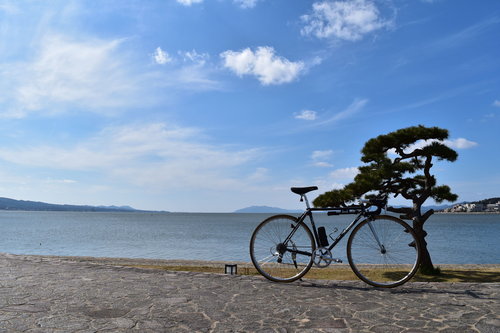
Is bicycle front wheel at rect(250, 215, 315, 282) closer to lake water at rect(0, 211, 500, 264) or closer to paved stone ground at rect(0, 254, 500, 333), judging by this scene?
paved stone ground at rect(0, 254, 500, 333)

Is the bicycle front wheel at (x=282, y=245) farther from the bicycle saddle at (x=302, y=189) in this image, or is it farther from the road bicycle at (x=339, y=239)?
the bicycle saddle at (x=302, y=189)

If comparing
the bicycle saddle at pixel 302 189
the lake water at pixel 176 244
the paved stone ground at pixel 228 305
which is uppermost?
the bicycle saddle at pixel 302 189

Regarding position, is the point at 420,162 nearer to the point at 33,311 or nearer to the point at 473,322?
the point at 473,322

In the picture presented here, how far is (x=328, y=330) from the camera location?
10.5 ft

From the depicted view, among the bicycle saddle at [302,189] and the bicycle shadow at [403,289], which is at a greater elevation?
the bicycle saddle at [302,189]

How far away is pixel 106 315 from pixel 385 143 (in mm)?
12036

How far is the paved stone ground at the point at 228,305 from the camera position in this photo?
3.32m

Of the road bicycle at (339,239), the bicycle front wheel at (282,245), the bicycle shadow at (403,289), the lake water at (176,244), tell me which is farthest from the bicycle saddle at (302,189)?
the lake water at (176,244)

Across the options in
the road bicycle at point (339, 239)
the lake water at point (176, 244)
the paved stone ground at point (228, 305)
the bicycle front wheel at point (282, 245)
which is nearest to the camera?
the paved stone ground at point (228, 305)

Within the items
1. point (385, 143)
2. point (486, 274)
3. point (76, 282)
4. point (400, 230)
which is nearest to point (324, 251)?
point (400, 230)

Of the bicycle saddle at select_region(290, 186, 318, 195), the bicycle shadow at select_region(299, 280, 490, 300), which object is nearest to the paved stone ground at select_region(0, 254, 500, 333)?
the bicycle shadow at select_region(299, 280, 490, 300)

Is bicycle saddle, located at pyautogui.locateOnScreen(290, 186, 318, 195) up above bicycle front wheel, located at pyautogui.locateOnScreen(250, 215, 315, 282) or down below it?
above

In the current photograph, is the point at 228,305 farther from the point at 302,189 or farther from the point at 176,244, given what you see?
the point at 176,244

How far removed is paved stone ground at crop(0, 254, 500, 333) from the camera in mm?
3322
